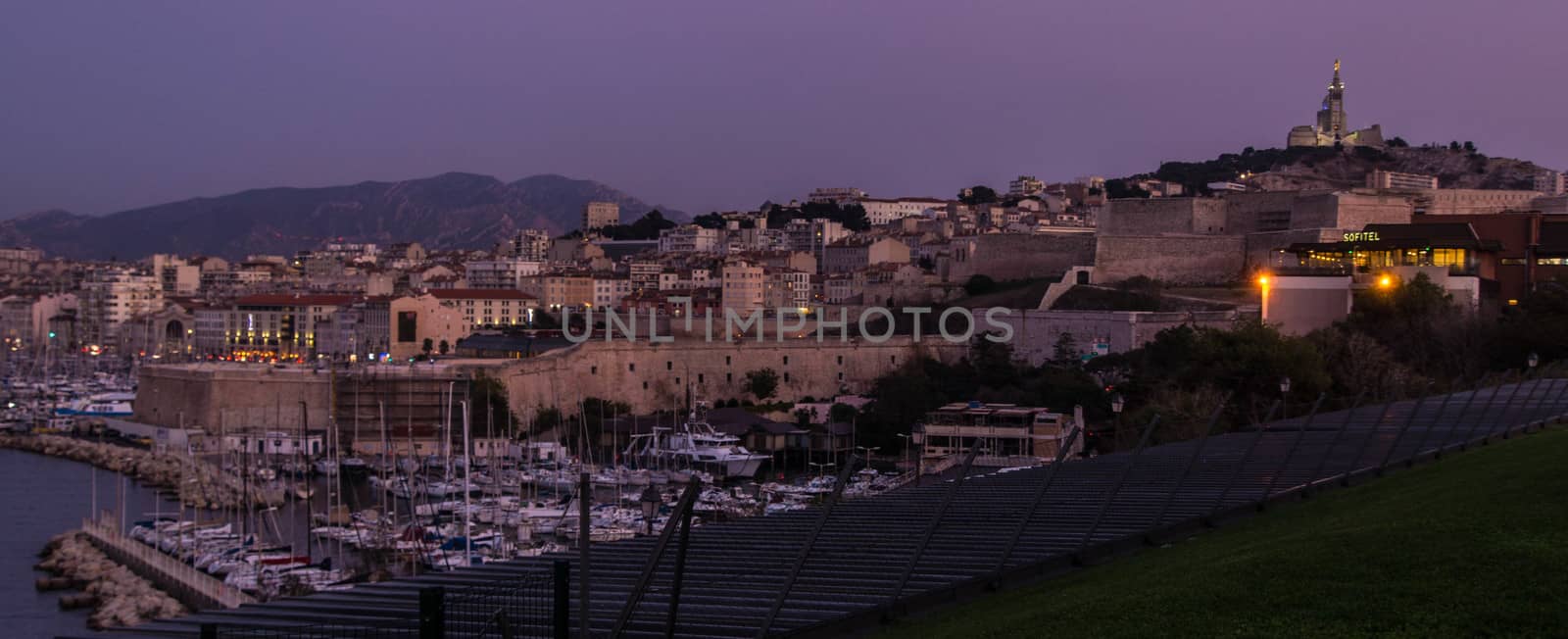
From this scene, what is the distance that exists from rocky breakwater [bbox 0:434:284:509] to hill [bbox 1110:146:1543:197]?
41601 mm

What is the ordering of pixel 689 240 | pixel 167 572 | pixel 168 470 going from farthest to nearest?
pixel 689 240
pixel 168 470
pixel 167 572

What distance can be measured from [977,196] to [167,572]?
6790 cm

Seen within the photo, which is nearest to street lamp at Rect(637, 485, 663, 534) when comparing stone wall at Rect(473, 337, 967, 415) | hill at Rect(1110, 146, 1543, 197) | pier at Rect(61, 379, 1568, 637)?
pier at Rect(61, 379, 1568, 637)

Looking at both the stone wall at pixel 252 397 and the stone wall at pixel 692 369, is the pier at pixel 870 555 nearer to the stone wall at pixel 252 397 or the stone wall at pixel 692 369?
the stone wall at pixel 692 369

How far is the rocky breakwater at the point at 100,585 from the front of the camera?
1698 cm

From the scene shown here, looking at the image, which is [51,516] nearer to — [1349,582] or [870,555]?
[870,555]

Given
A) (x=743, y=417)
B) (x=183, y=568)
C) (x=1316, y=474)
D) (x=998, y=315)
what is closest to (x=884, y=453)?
(x=743, y=417)

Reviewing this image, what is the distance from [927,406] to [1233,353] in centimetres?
933

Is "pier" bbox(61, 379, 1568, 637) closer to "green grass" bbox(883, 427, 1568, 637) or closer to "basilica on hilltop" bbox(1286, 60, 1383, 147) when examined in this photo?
"green grass" bbox(883, 427, 1568, 637)

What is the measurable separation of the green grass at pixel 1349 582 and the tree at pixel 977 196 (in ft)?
241

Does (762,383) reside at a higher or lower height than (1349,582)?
lower

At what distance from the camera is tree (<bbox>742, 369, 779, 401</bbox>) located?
36656 millimetres

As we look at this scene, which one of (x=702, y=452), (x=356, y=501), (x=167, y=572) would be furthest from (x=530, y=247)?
(x=167, y=572)

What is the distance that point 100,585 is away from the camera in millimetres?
18641
